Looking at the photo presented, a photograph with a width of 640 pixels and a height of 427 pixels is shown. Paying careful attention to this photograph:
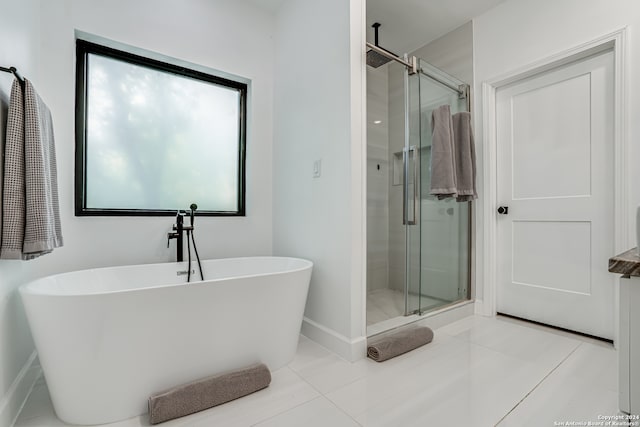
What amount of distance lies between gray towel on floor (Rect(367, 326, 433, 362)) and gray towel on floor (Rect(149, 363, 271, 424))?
0.65 metres

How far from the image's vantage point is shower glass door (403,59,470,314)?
7.33 feet

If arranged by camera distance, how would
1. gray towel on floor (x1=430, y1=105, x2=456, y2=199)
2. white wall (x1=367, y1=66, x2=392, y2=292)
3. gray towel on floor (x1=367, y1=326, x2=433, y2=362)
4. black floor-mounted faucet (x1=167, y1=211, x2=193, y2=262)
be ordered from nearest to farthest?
gray towel on floor (x1=367, y1=326, x2=433, y2=362)
black floor-mounted faucet (x1=167, y1=211, x2=193, y2=262)
gray towel on floor (x1=430, y1=105, x2=456, y2=199)
white wall (x1=367, y1=66, x2=392, y2=292)

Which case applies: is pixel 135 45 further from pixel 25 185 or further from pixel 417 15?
pixel 417 15

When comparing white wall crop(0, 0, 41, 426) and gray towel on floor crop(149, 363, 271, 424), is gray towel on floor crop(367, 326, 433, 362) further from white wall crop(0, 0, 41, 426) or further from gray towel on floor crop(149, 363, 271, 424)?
white wall crop(0, 0, 41, 426)

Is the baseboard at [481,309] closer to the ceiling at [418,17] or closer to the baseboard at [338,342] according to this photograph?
the baseboard at [338,342]

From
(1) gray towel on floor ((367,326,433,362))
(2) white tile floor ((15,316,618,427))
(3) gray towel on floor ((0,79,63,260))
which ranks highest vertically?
(3) gray towel on floor ((0,79,63,260))

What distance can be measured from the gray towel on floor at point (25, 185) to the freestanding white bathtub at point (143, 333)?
0.18 meters

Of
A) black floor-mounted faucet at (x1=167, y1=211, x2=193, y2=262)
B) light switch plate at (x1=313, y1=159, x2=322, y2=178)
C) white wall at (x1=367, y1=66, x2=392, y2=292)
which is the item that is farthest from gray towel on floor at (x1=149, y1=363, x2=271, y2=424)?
white wall at (x1=367, y1=66, x2=392, y2=292)

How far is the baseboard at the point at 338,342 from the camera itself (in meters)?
1.74

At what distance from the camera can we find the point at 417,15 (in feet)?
8.29

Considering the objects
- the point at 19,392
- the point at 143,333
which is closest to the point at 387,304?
the point at 143,333

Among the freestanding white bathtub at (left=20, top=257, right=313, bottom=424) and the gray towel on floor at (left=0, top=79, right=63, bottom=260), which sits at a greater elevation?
the gray towel on floor at (left=0, top=79, right=63, bottom=260)

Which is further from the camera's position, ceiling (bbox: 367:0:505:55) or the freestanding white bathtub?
ceiling (bbox: 367:0:505:55)

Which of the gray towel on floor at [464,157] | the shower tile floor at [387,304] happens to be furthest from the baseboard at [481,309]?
the gray towel on floor at [464,157]
